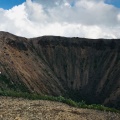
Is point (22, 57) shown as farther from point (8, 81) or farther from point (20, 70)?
point (8, 81)

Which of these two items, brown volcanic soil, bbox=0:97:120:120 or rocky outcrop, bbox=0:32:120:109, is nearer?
brown volcanic soil, bbox=0:97:120:120

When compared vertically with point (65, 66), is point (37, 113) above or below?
below

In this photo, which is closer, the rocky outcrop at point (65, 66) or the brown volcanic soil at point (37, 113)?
the brown volcanic soil at point (37, 113)

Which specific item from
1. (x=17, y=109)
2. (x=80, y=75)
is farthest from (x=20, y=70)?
(x=17, y=109)

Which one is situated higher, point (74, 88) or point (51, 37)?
point (51, 37)

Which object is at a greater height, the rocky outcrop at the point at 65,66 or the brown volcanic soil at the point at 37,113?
the rocky outcrop at the point at 65,66

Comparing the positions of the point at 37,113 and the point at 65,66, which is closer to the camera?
the point at 37,113

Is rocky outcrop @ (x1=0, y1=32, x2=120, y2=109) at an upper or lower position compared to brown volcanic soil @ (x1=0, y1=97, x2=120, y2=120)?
upper

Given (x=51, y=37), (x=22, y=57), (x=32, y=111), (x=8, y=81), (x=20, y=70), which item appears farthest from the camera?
(x=51, y=37)
